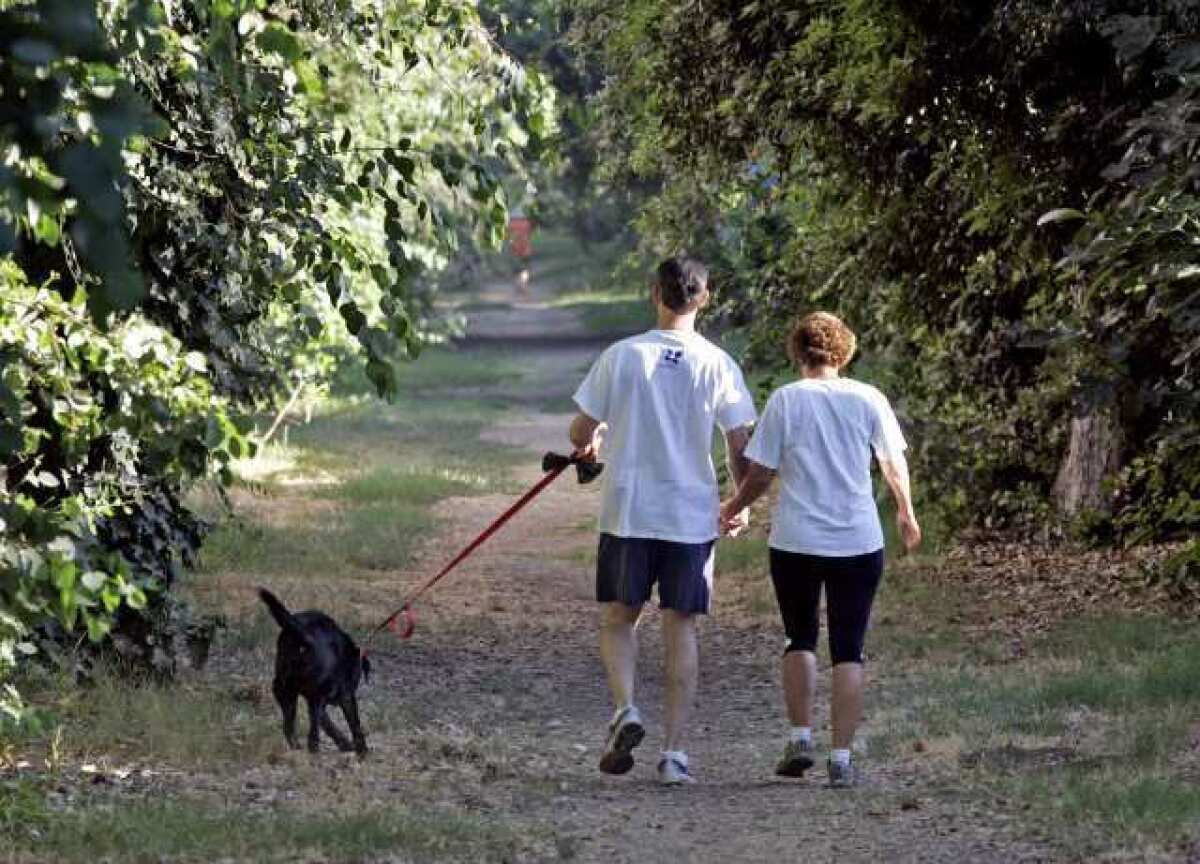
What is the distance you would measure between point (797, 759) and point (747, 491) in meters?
1.04

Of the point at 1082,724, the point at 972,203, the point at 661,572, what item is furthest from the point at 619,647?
the point at 972,203

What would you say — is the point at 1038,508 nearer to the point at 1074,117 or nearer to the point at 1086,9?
the point at 1074,117

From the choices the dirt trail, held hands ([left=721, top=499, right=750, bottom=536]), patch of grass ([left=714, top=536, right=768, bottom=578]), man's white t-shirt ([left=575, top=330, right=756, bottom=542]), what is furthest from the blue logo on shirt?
patch of grass ([left=714, top=536, right=768, bottom=578])

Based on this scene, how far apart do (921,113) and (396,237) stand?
19.9 ft

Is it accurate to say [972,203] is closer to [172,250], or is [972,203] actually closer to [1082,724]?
[1082,724]

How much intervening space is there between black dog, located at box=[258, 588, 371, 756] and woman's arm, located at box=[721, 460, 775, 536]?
151 cm

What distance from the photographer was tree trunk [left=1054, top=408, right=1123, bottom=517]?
13750 millimetres

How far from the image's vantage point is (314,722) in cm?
796

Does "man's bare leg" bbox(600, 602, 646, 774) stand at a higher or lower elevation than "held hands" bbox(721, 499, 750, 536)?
lower

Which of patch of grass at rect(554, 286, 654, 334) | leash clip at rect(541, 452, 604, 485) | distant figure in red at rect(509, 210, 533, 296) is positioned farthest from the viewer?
distant figure in red at rect(509, 210, 533, 296)

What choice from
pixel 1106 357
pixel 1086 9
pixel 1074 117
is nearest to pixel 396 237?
pixel 1106 357

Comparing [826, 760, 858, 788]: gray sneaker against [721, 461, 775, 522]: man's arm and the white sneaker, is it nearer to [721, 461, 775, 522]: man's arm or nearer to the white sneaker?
the white sneaker

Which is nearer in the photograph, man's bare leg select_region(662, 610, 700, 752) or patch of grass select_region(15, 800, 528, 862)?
patch of grass select_region(15, 800, 528, 862)

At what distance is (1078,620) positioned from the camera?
38.7 ft
